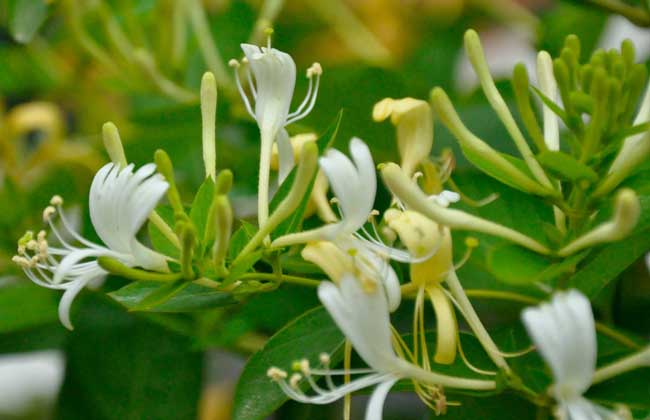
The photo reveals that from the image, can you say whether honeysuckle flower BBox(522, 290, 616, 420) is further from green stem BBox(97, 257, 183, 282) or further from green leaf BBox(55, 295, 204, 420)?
green leaf BBox(55, 295, 204, 420)

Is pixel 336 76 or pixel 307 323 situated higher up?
pixel 336 76

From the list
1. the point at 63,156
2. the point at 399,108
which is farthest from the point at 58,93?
the point at 399,108

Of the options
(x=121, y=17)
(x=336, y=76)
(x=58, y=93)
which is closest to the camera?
(x=336, y=76)

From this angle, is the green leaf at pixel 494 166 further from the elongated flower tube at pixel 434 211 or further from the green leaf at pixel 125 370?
the green leaf at pixel 125 370

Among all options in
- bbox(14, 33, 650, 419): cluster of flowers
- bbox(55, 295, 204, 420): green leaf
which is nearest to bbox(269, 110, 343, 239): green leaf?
bbox(14, 33, 650, 419): cluster of flowers

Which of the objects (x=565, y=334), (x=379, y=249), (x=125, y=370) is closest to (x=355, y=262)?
(x=379, y=249)

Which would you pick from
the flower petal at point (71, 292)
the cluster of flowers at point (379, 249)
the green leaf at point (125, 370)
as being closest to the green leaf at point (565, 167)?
the cluster of flowers at point (379, 249)

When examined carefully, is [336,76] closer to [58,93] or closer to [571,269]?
[571,269]
